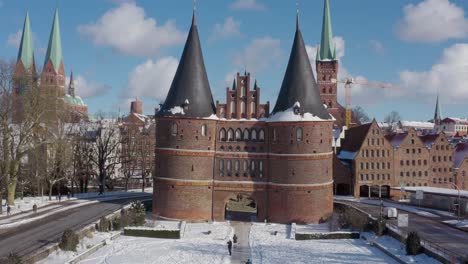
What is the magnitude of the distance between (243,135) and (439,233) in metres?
18.4

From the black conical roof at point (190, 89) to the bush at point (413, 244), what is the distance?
20625mm

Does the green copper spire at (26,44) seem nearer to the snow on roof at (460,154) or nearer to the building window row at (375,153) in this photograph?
the building window row at (375,153)

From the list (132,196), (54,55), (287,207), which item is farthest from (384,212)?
(54,55)

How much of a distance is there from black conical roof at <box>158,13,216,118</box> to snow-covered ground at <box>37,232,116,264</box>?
1294 centimetres

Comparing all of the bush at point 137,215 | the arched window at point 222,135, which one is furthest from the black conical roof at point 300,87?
the bush at point 137,215

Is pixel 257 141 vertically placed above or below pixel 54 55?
below

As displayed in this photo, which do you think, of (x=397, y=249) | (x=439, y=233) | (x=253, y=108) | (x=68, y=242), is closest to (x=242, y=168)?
(x=253, y=108)

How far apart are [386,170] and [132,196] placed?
107ft

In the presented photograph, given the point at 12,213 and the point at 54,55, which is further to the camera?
the point at 54,55

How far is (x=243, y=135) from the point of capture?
44.0 meters

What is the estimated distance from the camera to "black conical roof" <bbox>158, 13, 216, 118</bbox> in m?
42.6

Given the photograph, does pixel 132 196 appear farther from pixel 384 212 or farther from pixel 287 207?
pixel 384 212

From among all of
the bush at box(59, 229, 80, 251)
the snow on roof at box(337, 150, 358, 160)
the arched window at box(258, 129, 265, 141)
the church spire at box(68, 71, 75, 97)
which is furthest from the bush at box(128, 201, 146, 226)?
the church spire at box(68, 71, 75, 97)

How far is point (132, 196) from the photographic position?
56.6m
